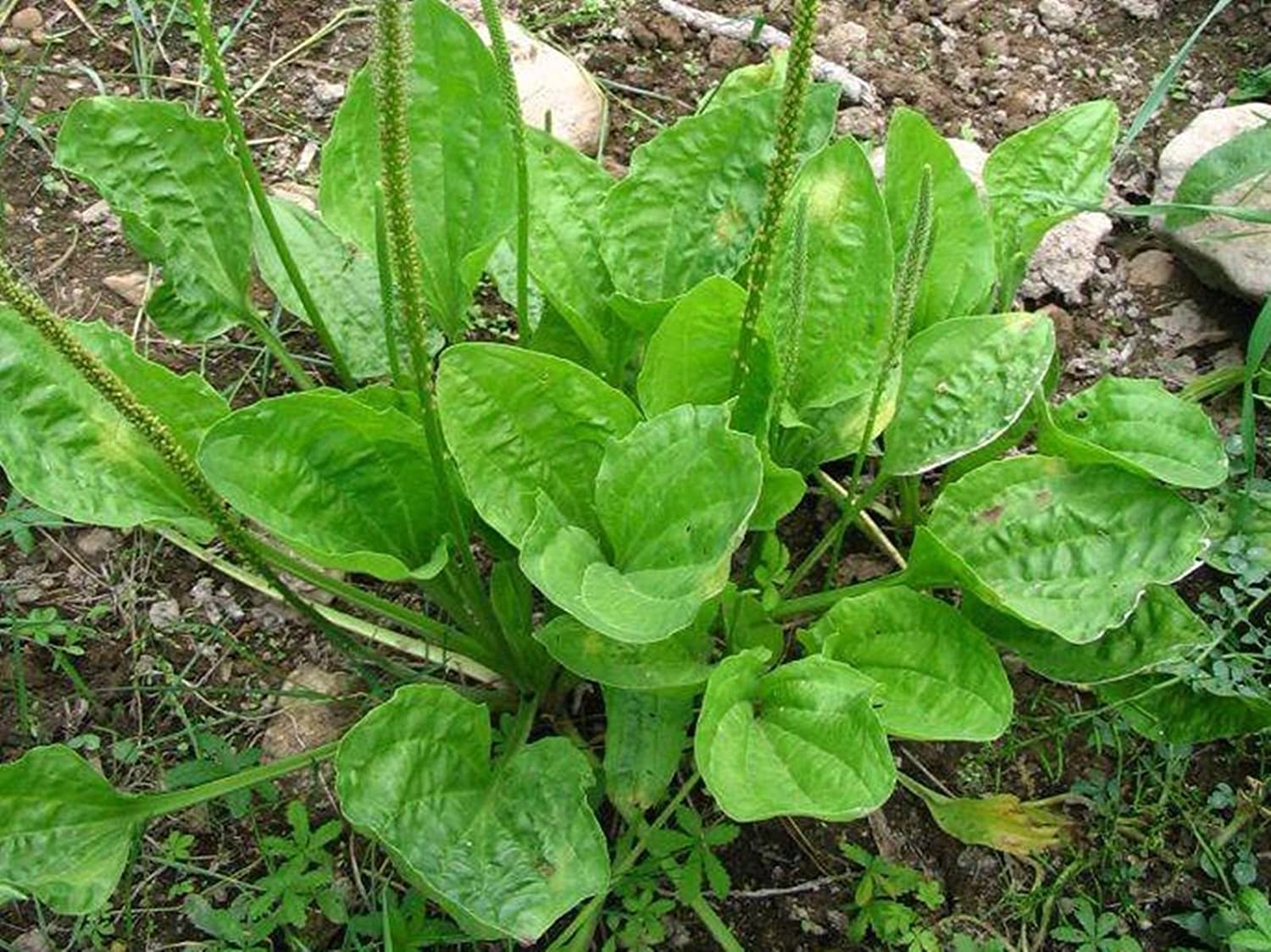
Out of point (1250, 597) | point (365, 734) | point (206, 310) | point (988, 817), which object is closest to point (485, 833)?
point (365, 734)

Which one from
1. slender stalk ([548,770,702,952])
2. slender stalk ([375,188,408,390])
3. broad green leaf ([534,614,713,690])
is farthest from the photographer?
slender stalk ([548,770,702,952])

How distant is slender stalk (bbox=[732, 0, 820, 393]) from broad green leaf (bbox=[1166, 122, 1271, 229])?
93 cm

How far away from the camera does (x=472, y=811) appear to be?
5.85 feet

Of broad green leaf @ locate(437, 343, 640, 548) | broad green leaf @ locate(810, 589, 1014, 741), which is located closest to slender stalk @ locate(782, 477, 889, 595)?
broad green leaf @ locate(810, 589, 1014, 741)

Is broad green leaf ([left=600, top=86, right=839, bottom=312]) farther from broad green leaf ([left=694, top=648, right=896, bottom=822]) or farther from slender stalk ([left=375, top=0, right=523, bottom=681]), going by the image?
broad green leaf ([left=694, top=648, right=896, bottom=822])

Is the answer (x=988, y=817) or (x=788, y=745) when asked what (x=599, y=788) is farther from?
(x=988, y=817)

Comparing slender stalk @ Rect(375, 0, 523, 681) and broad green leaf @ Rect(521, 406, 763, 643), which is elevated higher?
slender stalk @ Rect(375, 0, 523, 681)

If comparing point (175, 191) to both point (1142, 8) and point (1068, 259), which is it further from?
point (1142, 8)

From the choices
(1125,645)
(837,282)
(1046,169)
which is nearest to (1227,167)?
(1046,169)

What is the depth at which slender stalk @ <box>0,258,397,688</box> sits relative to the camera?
1.30m

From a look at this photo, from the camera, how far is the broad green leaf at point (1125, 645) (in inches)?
75.3

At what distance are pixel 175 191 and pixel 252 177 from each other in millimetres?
307

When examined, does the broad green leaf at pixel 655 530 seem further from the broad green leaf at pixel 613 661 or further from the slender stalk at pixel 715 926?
the slender stalk at pixel 715 926

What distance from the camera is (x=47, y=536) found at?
2.29 m
